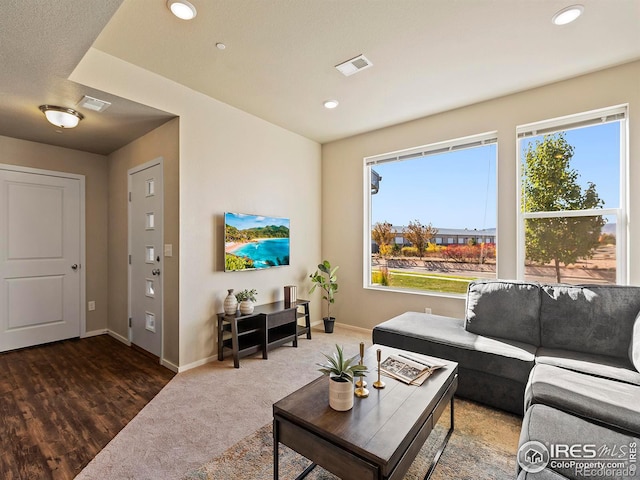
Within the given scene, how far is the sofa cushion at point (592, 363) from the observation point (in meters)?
1.88

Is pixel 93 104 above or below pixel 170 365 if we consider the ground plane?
above

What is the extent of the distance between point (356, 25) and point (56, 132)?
3538 millimetres

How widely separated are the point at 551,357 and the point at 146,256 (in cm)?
394

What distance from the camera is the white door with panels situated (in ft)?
10.9

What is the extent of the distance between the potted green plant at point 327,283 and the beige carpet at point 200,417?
82 centimetres

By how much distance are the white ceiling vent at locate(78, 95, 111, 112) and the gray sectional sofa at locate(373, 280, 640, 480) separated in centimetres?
325

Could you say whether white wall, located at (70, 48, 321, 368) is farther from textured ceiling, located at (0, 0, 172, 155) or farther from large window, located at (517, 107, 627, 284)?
large window, located at (517, 107, 627, 284)

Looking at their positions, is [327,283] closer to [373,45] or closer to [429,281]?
[429,281]

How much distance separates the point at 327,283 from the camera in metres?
4.59

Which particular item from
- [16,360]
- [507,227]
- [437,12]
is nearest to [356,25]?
[437,12]

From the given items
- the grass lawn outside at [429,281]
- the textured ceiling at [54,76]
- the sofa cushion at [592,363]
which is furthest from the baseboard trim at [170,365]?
the sofa cushion at [592,363]

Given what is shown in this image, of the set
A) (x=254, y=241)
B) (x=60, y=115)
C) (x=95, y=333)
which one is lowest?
(x=95, y=333)

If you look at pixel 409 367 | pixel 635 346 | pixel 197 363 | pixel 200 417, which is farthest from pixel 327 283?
pixel 635 346

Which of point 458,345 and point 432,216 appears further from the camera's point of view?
point 432,216
